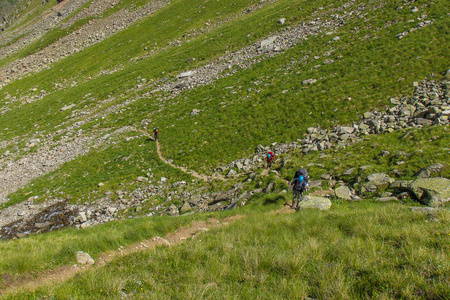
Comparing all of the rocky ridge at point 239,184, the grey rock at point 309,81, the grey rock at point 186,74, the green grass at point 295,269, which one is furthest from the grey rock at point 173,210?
the grey rock at point 186,74

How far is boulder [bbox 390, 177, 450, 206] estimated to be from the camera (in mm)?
10076

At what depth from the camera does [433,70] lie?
2155cm

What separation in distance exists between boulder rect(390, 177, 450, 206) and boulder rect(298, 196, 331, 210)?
3.48m

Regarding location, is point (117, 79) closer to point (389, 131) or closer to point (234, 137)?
point (234, 137)

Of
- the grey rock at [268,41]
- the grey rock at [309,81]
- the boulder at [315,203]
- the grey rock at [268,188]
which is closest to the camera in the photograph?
the boulder at [315,203]

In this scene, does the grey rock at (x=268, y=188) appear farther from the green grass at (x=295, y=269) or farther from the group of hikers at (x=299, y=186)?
the green grass at (x=295, y=269)

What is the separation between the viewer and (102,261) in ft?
28.6

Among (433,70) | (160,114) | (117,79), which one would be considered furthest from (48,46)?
(433,70)

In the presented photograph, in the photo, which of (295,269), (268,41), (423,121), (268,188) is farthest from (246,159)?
(268,41)

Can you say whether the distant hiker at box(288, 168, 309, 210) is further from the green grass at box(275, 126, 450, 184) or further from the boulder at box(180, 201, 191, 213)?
the boulder at box(180, 201, 191, 213)

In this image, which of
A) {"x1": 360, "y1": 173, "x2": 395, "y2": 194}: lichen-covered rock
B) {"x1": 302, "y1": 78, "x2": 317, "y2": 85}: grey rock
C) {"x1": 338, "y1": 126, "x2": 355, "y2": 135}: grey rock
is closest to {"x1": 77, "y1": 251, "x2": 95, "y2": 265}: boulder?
{"x1": 360, "y1": 173, "x2": 395, "y2": 194}: lichen-covered rock

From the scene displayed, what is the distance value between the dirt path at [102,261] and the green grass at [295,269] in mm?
974

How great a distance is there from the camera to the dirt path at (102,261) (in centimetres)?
697

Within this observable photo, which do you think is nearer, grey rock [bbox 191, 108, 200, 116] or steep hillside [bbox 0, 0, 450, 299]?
steep hillside [bbox 0, 0, 450, 299]
